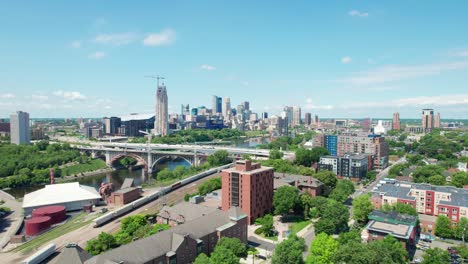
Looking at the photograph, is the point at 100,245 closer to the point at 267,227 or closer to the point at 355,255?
the point at 267,227

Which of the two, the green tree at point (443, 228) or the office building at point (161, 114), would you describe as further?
the office building at point (161, 114)

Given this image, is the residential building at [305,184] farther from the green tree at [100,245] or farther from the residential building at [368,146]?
the residential building at [368,146]

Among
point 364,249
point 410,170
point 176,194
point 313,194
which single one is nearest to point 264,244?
point 364,249

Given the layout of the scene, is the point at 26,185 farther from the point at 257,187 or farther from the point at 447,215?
the point at 447,215

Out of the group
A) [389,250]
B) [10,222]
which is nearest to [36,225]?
[10,222]

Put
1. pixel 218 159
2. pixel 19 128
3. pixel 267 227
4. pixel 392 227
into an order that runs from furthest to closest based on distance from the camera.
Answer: pixel 19 128 → pixel 218 159 → pixel 267 227 → pixel 392 227

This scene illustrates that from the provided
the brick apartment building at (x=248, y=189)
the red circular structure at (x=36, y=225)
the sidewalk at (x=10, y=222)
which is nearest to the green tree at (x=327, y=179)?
the brick apartment building at (x=248, y=189)

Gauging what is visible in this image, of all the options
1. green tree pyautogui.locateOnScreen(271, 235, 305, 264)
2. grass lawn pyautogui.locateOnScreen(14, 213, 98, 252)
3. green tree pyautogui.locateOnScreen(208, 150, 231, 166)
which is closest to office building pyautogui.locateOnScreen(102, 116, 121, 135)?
green tree pyautogui.locateOnScreen(208, 150, 231, 166)

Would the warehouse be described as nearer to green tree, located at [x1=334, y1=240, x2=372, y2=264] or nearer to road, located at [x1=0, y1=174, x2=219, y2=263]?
road, located at [x1=0, y1=174, x2=219, y2=263]
